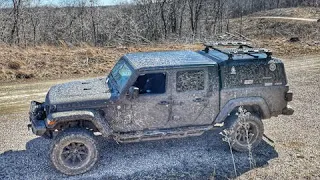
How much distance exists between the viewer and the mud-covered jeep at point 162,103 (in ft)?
21.1

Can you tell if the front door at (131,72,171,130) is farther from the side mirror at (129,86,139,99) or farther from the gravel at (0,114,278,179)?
the gravel at (0,114,278,179)

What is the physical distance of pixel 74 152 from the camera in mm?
6480

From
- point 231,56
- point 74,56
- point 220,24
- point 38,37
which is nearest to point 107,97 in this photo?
point 231,56

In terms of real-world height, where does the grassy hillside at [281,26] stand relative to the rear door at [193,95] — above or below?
above

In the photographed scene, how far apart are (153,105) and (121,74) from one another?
969 mm

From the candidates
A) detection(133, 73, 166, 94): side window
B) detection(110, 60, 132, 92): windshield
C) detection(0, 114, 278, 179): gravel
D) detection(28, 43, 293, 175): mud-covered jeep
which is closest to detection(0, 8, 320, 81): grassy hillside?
detection(0, 114, 278, 179): gravel

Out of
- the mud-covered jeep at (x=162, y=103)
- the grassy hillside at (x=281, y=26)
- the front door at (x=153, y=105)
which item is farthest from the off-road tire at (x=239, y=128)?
the grassy hillside at (x=281, y=26)

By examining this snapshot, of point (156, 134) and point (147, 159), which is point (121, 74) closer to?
point (156, 134)

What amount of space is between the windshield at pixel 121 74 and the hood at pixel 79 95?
0.80 ft

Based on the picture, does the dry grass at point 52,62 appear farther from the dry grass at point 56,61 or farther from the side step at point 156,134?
the side step at point 156,134

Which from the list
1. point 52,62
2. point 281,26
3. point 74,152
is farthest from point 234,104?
point 281,26

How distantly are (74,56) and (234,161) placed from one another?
10.9 meters

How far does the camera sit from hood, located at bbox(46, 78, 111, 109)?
6.45 meters

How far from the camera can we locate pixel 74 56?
1609 cm
